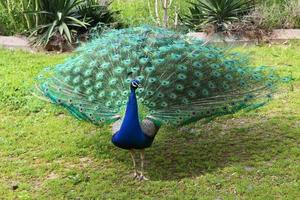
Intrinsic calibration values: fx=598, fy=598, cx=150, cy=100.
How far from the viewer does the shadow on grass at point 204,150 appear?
523cm

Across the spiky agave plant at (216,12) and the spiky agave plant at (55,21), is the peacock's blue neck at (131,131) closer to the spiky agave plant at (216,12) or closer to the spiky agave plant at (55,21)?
the spiky agave plant at (55,21)

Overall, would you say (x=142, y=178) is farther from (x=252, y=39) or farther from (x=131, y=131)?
(x=252, y=39)

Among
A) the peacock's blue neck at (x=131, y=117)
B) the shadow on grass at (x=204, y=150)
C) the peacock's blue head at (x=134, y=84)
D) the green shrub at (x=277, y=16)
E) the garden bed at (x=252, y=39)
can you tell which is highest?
the peacock's blue head at (x=134, y=84)

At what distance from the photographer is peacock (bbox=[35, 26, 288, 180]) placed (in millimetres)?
4902

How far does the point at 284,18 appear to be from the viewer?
9422mm

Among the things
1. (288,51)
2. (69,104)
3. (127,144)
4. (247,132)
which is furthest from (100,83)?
(288,51)

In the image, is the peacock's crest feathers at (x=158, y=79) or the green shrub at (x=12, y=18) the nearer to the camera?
the peacock's crest feathers at (x=158, y=79)

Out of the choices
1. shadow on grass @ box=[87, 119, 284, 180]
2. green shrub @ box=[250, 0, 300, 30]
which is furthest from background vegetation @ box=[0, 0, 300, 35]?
shadow on grass @ box=[87, 119, 284, 180]

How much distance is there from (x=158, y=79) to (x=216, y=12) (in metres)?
4.47

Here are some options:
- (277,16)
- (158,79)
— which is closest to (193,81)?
(158,79)

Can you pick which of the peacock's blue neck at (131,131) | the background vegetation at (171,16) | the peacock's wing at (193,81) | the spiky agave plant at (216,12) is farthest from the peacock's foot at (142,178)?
the background vegetation at (171,16)

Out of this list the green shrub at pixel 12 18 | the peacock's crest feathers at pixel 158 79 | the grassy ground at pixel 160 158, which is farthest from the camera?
the green shrub at pixel 12 18

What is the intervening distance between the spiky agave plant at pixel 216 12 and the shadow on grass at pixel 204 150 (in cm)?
340

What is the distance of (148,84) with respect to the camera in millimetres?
5004
